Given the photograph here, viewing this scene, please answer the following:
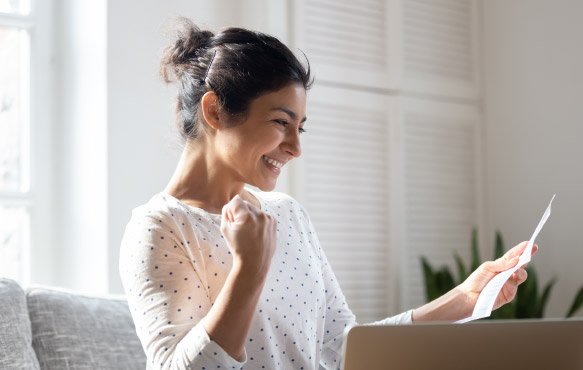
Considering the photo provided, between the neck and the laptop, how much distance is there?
23.3 inches

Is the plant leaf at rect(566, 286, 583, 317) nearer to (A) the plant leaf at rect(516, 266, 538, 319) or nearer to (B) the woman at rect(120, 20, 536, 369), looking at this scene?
(A) the plant leaf at rect(516, 266, 538, 319)

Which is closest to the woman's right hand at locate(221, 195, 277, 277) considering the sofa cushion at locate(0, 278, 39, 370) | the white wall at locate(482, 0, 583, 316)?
the sofa cushion at locate(0, 278, 39, 370)

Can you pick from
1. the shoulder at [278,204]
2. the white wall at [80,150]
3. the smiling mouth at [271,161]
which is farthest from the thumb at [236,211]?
the white wall at [80,150]

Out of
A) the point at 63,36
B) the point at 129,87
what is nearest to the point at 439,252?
the point at 129,87

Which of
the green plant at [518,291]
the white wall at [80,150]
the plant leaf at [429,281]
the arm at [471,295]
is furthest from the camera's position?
the plant leaf at [429,281]

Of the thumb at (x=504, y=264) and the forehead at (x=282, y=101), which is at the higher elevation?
the forehead at (x=282, y=101)

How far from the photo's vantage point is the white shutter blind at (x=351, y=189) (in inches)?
127

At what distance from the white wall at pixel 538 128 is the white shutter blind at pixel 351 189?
63cm

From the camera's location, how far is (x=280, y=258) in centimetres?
173

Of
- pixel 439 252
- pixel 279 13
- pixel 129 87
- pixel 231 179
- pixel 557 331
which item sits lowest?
pixel 439 252

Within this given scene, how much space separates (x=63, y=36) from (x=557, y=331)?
2.15m

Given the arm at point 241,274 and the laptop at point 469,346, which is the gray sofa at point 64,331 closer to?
the arm at point 241,274

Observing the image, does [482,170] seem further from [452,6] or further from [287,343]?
[287,343]

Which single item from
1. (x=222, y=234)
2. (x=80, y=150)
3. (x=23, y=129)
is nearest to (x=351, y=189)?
(x=80, y=150)
